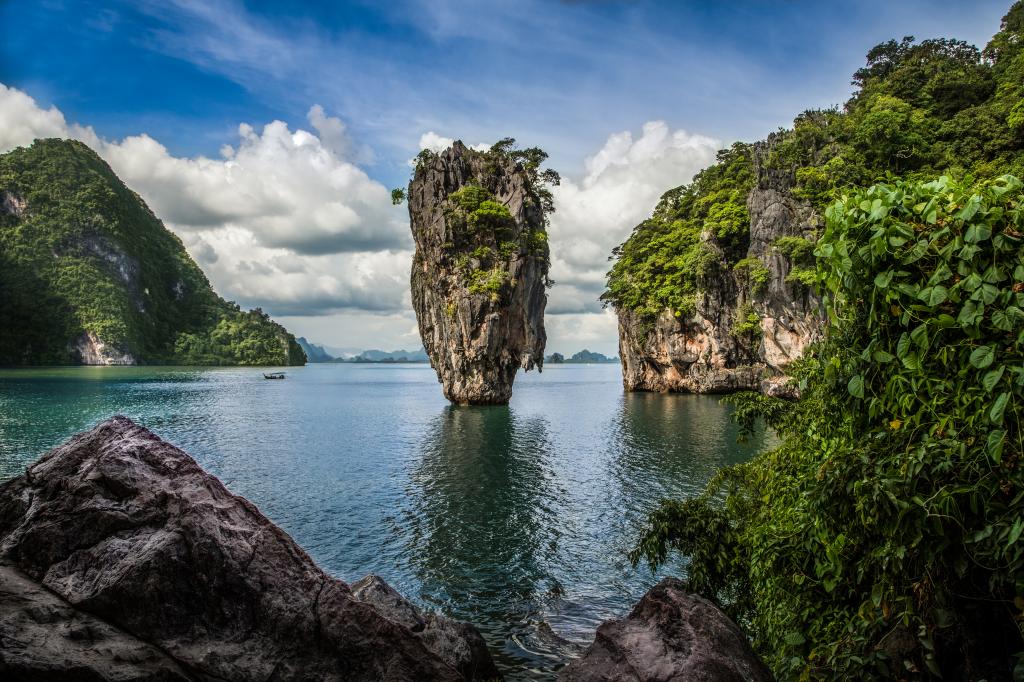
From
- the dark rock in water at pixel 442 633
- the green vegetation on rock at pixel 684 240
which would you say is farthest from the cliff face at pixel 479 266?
the dark rock in water at pixel 442 633

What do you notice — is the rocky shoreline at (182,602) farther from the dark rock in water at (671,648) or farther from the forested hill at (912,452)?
the forested hill at (912,452)

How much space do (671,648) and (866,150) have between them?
40.6 m

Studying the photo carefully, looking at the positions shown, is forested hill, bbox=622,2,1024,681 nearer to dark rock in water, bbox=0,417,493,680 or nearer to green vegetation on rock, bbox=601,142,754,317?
dark rock in water, bbox=0,417,493,680

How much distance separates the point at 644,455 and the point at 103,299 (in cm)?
14042

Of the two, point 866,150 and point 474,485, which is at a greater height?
point 866,150

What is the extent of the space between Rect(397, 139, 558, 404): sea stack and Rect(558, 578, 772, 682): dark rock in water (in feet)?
119

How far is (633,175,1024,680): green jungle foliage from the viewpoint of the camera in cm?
302

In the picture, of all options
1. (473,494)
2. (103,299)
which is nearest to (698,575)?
(473,494)

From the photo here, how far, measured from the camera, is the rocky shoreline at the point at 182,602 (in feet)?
16.4

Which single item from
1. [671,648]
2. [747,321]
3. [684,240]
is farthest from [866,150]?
[671,648]

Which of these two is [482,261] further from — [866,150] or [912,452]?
[912,452]

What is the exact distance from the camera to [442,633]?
26.6ft

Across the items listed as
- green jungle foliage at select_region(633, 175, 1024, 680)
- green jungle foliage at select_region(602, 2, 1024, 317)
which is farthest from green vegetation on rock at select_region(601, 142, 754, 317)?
green jungle foliage at select_region(633, 175, 1024, 680)

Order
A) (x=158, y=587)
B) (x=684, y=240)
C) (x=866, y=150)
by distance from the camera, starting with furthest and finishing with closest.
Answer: (x=684, y=240) < (x=866, y=150) < (x=158, y=587)
